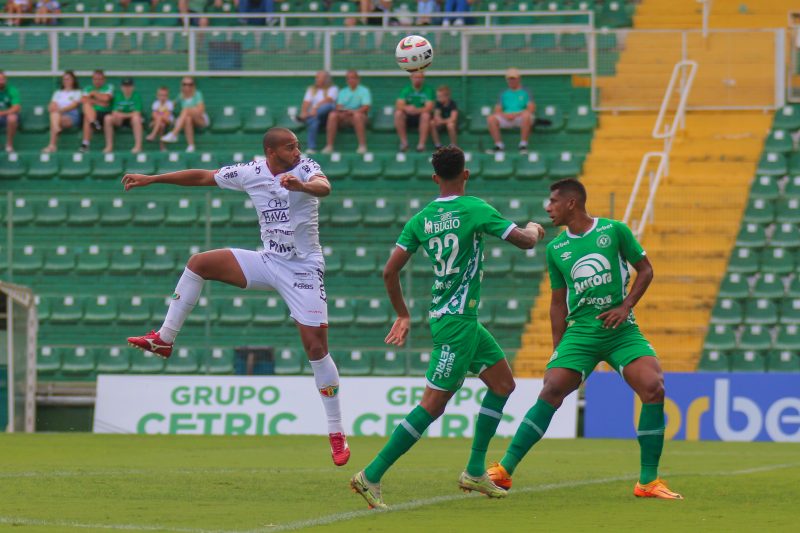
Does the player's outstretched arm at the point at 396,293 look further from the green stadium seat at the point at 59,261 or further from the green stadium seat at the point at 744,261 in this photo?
the green stadium seat at the point at 59,261

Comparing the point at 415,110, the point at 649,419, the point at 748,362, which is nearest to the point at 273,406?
the point at 748,362

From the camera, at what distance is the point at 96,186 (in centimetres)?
2416

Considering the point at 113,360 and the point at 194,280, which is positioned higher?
the point at 194,280

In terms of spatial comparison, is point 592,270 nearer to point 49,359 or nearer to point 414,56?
point 414,56

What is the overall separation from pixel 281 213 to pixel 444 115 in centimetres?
1322

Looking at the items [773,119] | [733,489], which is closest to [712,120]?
[773,119]

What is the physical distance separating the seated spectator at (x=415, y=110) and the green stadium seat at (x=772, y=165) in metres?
5.20

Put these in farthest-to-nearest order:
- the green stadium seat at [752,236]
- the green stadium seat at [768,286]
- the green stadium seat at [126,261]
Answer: the green stadium seat at [126,261] < the green stadium seat at [752,236] < the green stadium seat at [768,286]

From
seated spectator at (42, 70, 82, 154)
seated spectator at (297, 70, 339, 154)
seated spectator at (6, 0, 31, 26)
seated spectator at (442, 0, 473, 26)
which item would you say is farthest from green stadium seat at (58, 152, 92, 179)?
seated spectator at (442, 0, 473, 26)

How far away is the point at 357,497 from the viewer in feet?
32.4

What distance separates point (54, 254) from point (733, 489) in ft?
46.1

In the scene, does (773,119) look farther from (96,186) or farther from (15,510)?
(15,510)

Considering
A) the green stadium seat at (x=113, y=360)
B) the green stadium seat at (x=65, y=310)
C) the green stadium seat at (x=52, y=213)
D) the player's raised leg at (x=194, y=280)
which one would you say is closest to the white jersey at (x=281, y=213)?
the player's raised leg at (x=194, y=280)

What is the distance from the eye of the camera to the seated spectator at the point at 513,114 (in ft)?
77.4
